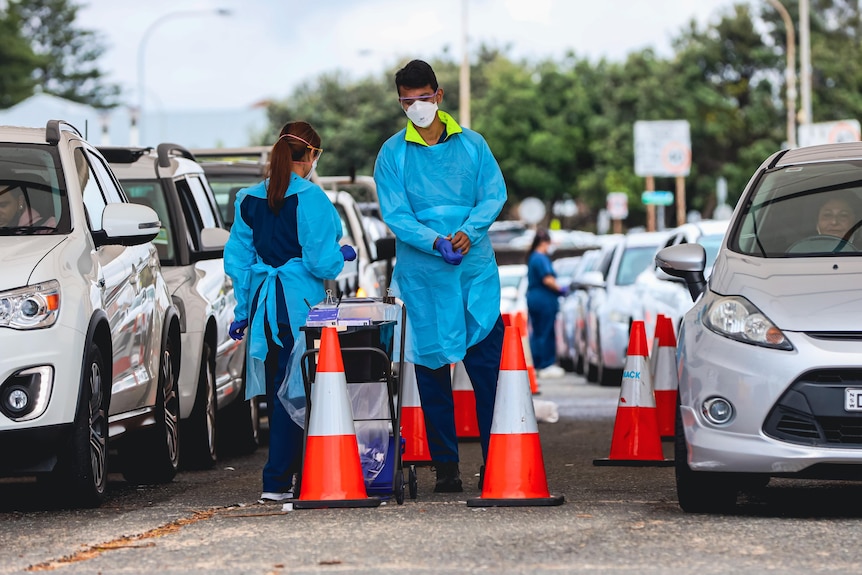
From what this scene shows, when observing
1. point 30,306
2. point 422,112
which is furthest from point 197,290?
point 30,306

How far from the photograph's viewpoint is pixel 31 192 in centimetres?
913

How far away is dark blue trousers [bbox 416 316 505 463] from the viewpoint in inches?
363

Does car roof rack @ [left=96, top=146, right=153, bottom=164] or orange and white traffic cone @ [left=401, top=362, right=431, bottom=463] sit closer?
orange and white traffic cone @ [left=401, top=362, right=431, bottom=463]

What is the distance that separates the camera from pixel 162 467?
33.8 ft

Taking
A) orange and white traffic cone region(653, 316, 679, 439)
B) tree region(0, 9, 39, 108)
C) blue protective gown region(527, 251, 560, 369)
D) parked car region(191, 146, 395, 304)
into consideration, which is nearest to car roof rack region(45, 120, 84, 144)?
parked car region(191, 146, 395, 304)

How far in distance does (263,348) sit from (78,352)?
0.95m

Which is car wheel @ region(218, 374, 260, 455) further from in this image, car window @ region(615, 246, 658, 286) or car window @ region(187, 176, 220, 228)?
car window @ region(615, 246, 658, 286)

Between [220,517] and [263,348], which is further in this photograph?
[263,348]

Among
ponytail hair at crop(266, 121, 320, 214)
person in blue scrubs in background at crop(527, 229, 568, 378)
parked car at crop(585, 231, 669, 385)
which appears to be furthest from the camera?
person in blue scrubs in background at crop(527, 229, 568, 378)

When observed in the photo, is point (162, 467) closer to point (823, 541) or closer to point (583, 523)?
point (583, 523)

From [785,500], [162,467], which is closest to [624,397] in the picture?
[785,500]

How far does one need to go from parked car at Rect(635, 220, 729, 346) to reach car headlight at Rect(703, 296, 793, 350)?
23.8 feet

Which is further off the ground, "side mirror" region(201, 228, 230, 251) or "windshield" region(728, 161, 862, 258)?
"windshield" region(728, 161, 862, 258)

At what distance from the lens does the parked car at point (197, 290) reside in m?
11.2
